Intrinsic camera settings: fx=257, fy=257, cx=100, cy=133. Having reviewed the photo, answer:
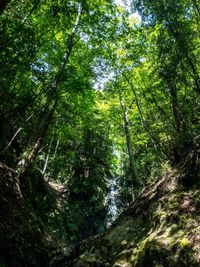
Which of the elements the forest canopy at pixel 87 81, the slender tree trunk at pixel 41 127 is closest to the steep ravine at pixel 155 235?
the forest canopy at pixel 87 81

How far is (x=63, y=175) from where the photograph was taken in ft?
→ 70.3

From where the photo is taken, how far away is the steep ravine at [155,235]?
5547mm

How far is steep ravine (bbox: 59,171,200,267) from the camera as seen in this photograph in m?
5.55

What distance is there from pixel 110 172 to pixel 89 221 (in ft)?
18.8

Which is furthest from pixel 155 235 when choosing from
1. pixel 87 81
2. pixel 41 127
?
pixel 87 81

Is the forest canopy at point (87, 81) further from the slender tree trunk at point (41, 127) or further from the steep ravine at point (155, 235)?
the steep ravine at point (155, 235)

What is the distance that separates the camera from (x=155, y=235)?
643 centimetres

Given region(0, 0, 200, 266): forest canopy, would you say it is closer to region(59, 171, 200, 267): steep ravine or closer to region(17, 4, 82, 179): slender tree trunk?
region(17, 4, 82, 179): slender tree trunk

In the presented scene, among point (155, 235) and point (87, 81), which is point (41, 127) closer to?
point (87, 81)

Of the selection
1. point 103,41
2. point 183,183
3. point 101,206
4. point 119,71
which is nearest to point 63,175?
point 101,206

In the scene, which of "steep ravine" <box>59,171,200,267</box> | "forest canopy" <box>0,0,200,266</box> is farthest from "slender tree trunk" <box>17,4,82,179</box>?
"steep ravine" <box>59,171,200,267</box>

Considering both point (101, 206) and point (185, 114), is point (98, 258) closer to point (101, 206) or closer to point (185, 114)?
point (185, 114)

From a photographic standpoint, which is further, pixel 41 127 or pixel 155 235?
pixel 41 127

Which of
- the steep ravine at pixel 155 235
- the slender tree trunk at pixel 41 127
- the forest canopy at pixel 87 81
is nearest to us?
the steep ravine at pixel 155 235
